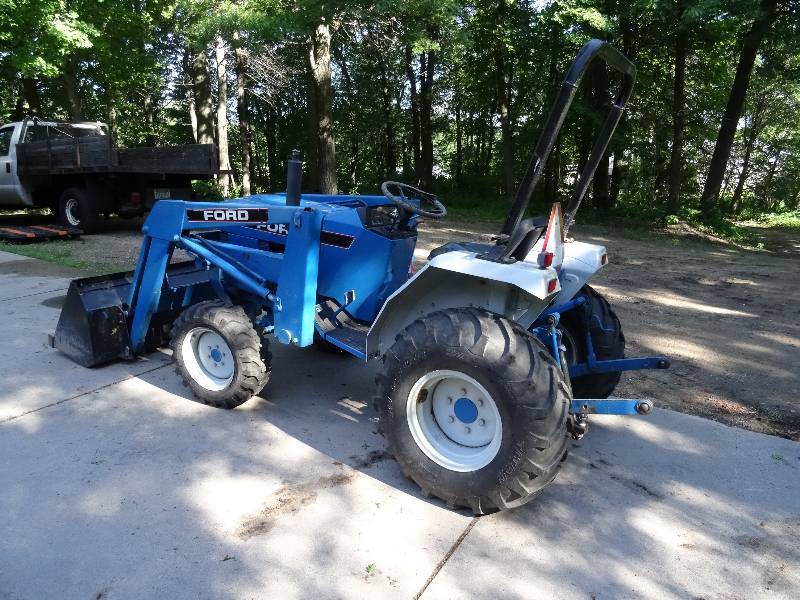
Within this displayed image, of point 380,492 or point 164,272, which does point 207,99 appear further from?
point 380,492

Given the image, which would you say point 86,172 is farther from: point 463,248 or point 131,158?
Answer: point 463,248

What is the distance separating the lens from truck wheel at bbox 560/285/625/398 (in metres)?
3.48

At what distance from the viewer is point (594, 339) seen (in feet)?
11.5

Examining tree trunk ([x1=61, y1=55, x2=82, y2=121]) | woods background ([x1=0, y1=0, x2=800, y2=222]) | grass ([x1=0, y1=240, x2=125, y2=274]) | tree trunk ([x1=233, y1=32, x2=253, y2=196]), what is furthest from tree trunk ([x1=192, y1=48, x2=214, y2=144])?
grass ([x1=0, y1=240, x2=125, y2=274])

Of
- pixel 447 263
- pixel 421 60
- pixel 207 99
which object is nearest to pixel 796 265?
pixel 447 263

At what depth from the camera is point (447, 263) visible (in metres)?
2.73

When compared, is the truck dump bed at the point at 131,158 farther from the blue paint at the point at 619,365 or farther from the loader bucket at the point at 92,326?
the blue paint at the point at 619,365

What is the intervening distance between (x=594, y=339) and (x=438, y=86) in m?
23.6

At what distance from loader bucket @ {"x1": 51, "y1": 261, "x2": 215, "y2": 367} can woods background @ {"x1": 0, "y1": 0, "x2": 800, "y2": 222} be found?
8528mm

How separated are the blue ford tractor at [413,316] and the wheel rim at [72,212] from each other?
26.0ft

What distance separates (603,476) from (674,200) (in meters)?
14.2

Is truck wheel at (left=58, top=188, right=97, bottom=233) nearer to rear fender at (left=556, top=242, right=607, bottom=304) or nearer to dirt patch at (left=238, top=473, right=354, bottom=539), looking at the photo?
dirt patch at (left=238, top=473, right=354, bottom=539)

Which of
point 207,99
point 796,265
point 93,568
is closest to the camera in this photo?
point 93,568

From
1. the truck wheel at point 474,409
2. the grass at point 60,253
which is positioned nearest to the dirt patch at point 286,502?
the truck wheel at point 474,409
